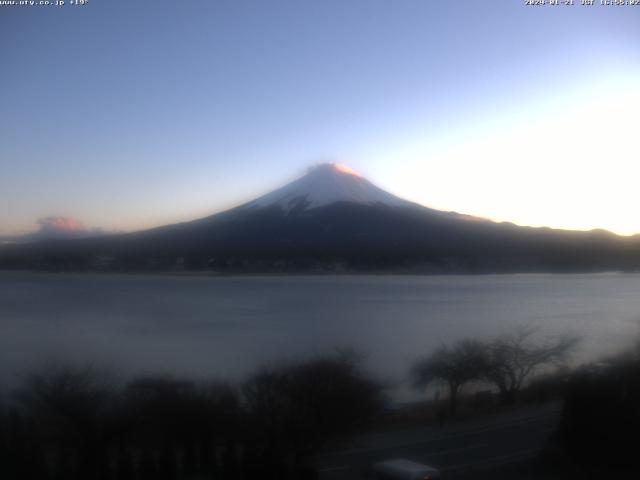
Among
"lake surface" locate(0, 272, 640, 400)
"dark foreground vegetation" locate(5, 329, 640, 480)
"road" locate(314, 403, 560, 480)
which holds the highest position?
"lake surface" locate(0, 272, 640, 400)

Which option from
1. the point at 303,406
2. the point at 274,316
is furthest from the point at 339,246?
the point at 303,406

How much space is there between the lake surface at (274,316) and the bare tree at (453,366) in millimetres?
111

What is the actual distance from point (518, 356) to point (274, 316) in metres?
1.85

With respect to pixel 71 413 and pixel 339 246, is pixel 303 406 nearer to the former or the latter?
pixel 71 413

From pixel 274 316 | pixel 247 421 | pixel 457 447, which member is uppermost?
pixel 274 316

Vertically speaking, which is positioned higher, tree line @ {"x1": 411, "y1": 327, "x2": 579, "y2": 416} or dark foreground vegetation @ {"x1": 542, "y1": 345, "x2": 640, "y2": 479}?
tree line @ {"x1": 411, "y1": 327, "x2": 579, "y2": 416}

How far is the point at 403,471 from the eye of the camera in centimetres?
280

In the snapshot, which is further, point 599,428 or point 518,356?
point 518,356

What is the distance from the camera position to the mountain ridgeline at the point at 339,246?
514cm

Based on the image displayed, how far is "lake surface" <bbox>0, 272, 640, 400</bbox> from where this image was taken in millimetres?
3920

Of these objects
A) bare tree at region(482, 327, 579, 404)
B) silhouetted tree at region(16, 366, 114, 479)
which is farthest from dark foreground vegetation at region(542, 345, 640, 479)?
silhouetted tree at region(16, 366, 114, 479)

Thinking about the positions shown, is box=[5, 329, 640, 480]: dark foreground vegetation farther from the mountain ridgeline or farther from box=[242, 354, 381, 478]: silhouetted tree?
the mountain ridgeline

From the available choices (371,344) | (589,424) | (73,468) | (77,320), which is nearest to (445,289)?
(371,344)

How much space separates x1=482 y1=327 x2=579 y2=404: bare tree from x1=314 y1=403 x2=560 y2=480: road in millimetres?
479
